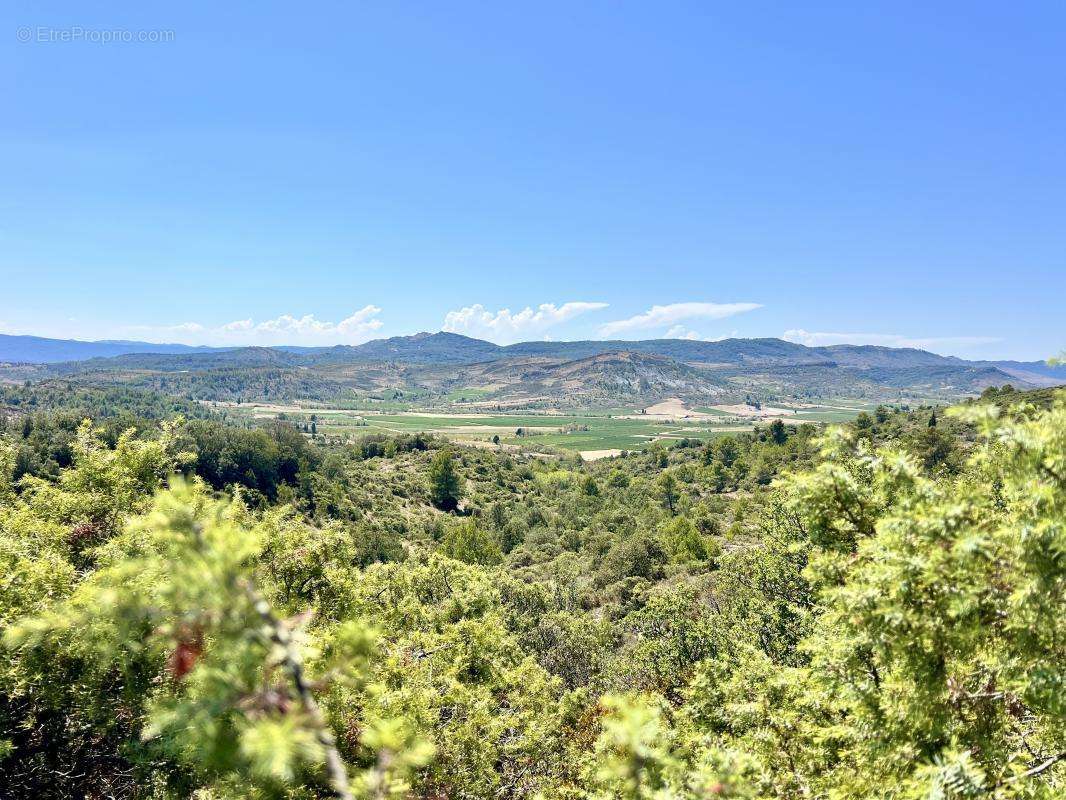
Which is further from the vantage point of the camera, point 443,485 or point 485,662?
point 443,485

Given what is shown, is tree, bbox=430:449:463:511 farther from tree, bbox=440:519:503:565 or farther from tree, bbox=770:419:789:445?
tree, bbox=770:419:789:445

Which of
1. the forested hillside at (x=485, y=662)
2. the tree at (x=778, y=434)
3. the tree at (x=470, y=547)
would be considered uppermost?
the forested hillside at (x=485, y=662)

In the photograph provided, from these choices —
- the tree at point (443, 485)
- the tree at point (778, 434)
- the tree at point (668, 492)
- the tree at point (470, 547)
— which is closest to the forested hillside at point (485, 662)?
the tree at point (470, 547)

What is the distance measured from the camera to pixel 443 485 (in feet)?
368

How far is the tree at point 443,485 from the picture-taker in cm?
11125

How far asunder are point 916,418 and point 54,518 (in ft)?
442

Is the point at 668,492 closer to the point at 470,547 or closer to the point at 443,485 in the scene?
the point at 443,485

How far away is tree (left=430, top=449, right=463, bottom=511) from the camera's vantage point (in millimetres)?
111250

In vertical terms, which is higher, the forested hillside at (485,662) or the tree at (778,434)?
the forested hillside at (485,662)

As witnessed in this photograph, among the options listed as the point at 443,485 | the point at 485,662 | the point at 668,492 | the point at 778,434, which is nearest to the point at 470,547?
the point at 443,485

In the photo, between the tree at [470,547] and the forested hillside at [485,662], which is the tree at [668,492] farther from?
the forested hillside at [485,662]

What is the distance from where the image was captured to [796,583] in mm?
27250

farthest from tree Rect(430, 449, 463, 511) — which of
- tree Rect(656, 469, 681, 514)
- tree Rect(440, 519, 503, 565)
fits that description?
tree Rect(656, 469, 681, 514)

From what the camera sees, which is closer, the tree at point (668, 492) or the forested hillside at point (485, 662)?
the forested hillside at point (485, 662)
